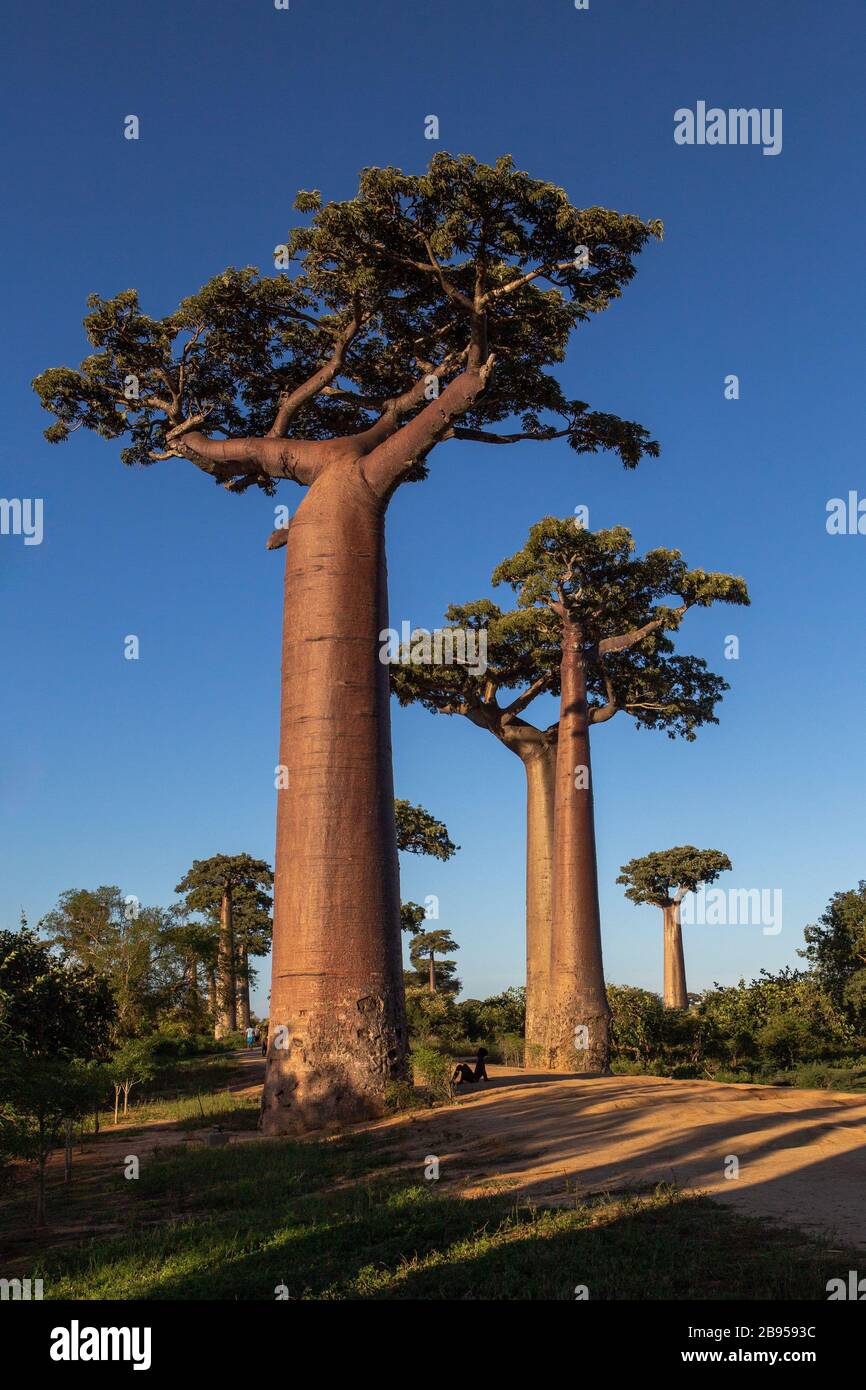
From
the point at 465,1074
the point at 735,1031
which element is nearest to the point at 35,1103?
the point at 465,1074

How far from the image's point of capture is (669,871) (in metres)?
48.5

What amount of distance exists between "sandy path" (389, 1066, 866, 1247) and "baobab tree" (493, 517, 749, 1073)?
361 inches

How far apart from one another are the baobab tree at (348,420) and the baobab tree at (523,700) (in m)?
8.52

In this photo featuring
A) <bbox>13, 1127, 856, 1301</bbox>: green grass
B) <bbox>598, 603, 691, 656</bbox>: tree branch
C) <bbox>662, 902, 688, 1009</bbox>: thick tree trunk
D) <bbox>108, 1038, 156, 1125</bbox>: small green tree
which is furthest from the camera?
<bbox>662, 902, 688, 1009</bbox>: thick tree trunk

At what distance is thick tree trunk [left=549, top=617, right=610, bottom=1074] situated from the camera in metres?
25.1

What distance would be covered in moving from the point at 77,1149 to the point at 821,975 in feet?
79.3

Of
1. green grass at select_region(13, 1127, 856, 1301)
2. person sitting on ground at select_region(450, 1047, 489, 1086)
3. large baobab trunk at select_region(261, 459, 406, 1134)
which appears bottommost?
person sitting on ground at select_region(450, 1047, 489, 1086)

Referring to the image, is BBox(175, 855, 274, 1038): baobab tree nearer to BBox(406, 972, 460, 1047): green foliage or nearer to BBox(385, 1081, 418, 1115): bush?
BBox(406, 972, 460, 1047): green foliage

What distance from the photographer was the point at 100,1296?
266 inches

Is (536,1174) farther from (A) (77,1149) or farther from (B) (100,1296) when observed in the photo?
(A) (77,1149)

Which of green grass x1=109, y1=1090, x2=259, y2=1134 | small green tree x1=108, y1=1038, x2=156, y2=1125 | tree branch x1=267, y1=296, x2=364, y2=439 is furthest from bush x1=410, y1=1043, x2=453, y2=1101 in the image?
tree branch x1=267, y1=296, x2=364, y2=439

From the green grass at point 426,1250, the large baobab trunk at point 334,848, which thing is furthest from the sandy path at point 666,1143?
the large baobab trunk at point 334,848

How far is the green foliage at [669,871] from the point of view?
48156 millimetres
